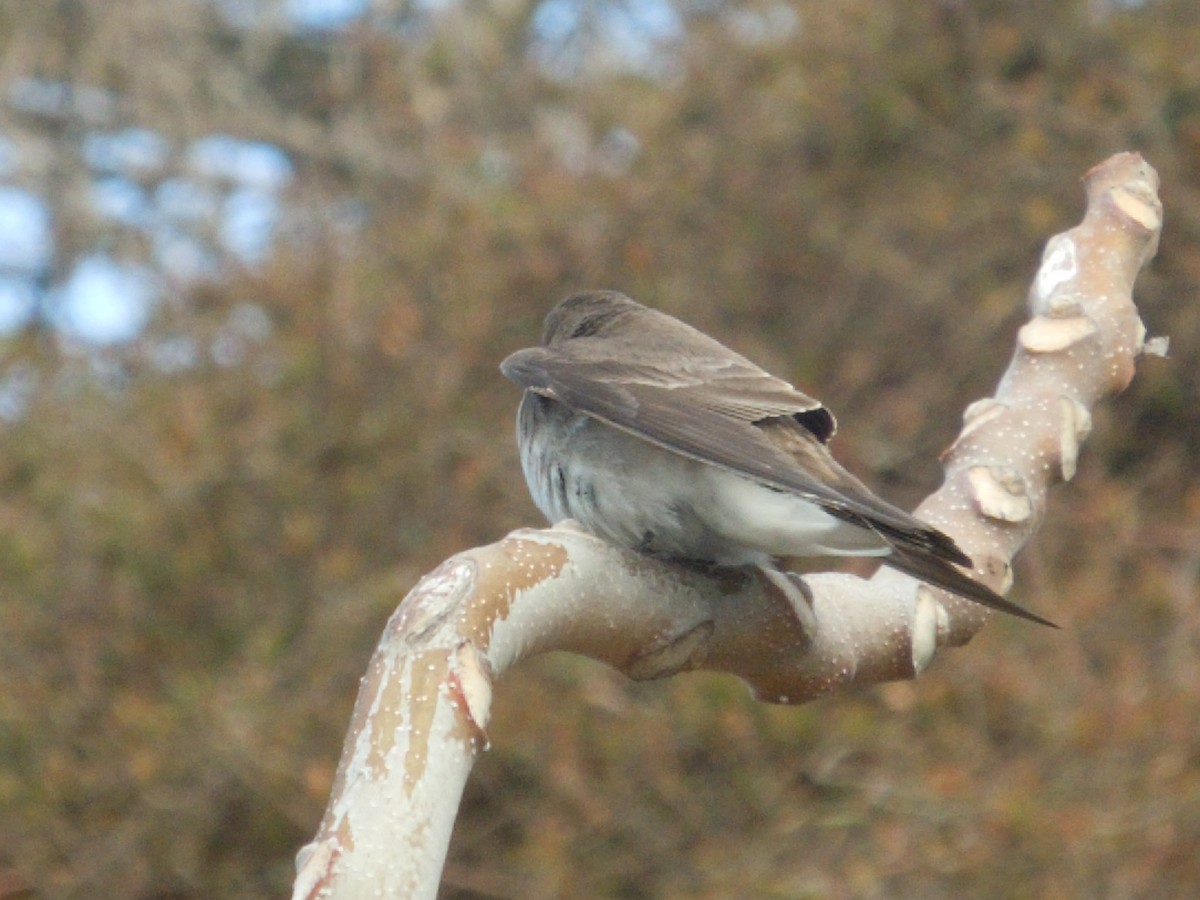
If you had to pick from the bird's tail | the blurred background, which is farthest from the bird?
the blurred background

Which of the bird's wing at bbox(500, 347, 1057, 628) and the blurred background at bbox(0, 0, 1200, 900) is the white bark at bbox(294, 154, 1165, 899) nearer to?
the bird's wing at bbox(500, 347, 1057, 628)

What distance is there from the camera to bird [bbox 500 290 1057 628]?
273cm

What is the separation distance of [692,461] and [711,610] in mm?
612

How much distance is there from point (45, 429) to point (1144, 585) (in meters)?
4.52

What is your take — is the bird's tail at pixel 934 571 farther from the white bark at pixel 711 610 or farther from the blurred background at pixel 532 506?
the blurred background at pixel 532 506

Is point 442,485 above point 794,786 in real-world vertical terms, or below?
above

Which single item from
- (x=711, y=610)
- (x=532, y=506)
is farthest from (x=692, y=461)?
(x=532, y=506)

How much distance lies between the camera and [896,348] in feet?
23.8

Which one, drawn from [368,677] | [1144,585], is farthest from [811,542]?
[1144,585]

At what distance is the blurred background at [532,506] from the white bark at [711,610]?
2.34 m

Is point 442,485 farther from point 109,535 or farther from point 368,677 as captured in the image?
point 368,677

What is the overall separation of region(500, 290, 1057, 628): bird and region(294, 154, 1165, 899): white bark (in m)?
0.13

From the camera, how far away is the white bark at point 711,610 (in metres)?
1.67

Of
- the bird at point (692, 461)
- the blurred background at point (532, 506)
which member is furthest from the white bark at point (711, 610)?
the blurred background at point (532, 506)
